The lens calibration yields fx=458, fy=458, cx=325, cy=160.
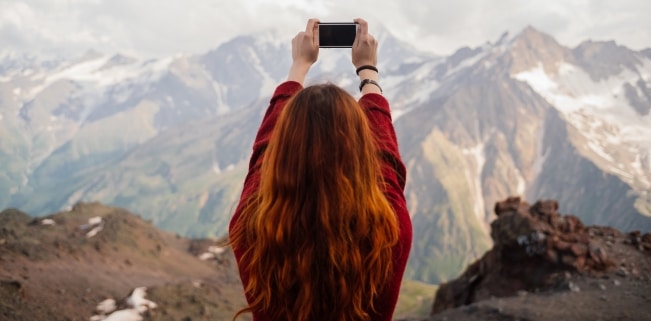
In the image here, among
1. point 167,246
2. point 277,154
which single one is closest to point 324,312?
point 277,154

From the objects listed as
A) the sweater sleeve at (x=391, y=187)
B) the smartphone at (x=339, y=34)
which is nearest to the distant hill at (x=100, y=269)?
the sweater sleeve at (x=391, y=187)

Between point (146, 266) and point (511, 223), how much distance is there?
28278mm

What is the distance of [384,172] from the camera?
3.77 m

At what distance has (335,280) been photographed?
3.49 m

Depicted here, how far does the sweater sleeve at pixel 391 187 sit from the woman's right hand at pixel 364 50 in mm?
587

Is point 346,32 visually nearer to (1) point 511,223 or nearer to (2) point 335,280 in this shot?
(2) point 335,280

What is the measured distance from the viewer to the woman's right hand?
4.52 meters

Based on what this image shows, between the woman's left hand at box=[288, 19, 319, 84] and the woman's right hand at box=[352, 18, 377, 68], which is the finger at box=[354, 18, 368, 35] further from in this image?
the woman's left hand at box=[288, 19, 319, 84]

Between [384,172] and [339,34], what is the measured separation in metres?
1.80

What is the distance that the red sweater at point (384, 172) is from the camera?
365 centimetres

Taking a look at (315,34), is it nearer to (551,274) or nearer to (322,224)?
(322,224)

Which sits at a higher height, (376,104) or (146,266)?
(376,104)

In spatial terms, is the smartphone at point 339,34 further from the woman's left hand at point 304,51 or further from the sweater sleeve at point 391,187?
the sweater sleeve at point 391,187

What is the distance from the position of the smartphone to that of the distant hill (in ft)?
7.70
